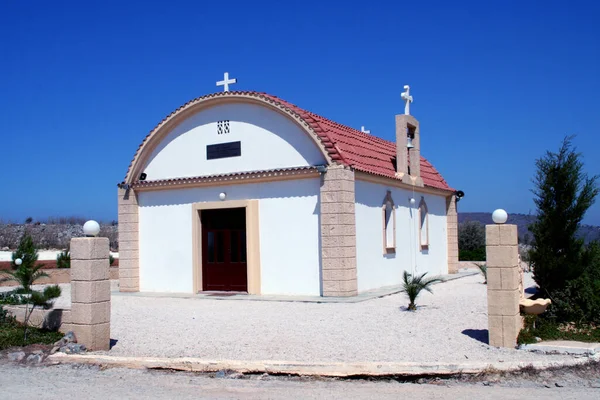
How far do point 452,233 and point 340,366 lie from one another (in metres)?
17.9

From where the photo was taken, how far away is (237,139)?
1798 cm

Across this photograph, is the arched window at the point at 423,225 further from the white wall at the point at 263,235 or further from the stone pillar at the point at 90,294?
the stone pillar at the point at 90,294

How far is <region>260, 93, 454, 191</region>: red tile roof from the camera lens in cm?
1648

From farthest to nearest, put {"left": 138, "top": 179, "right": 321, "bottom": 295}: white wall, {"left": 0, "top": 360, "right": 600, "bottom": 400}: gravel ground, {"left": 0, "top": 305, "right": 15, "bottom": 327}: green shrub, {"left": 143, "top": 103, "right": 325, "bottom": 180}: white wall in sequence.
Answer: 1. {"left": 143, "top": 103, "right": 325, "bottom": 180}: white wall
2. {"left": 138, "top": 179, "right": 321, "bottom": 295}: white wall
3. {"left": 0, "top": 305, "right": 15, "bottom": 327}: green shrub
4. {"left": 0, "top": 360, "right": 600, "bottom": 400}: gravel ground

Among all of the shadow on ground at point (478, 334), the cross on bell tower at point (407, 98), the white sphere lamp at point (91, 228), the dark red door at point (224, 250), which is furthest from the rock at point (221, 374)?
the cross on bell tower at point (407, 98)

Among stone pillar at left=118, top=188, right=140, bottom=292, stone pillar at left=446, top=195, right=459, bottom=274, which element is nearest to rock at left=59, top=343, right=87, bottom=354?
stone pillar at left=118, top=188, right=140, bottom=292

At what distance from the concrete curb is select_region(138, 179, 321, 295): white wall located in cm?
814

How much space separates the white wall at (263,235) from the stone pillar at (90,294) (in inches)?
285

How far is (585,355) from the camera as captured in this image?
8578mm

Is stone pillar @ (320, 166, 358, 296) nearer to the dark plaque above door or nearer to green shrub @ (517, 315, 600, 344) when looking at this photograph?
the dark plaque above door

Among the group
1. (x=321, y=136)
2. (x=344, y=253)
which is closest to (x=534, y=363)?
(x=344, y=253)

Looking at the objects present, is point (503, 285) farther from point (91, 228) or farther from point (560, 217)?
point (91, 228)

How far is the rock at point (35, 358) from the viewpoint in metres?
9.48

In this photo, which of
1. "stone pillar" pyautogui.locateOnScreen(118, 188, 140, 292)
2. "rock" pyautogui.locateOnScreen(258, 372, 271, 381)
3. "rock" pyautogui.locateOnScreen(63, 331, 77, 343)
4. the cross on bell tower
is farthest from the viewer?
the cross on bell tower
